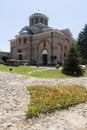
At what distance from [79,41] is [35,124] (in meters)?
41.1

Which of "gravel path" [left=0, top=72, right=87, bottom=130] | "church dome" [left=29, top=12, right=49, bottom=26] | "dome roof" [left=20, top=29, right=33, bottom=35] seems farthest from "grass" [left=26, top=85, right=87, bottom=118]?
"church dome" [left=29, top=12, right=49, bottom=26]

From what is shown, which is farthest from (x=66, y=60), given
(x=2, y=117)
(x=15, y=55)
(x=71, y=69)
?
(x=15, y=55)

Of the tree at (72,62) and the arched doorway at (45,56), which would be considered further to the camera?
the arched doorway at (45,56)

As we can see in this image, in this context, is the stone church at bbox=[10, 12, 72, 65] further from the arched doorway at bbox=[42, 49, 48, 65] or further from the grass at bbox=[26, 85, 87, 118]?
the grass at bbox=[26, 85, 87, 118]

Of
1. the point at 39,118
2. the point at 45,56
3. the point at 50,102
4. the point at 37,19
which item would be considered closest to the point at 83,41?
the point at 45,56

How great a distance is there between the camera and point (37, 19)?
49.9 metres

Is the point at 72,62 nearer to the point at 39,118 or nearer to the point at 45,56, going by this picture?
the point at 45,56

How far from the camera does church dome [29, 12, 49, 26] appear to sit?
49656mm

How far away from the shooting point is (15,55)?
49.6m

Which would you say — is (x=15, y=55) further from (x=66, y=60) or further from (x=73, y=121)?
(x=73, y=121)

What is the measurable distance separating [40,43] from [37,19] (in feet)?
27.8

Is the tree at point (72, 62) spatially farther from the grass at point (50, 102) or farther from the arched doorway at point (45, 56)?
the arched doorway at point (45, 56)

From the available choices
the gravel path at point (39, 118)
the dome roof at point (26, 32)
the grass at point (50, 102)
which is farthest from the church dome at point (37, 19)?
the gravel path at point (39, 118)

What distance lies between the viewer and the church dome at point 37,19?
4966 centimetres
